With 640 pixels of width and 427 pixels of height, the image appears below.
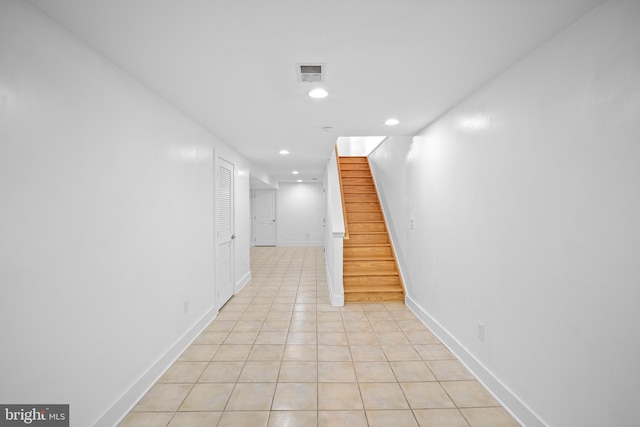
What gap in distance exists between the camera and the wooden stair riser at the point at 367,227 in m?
5.08

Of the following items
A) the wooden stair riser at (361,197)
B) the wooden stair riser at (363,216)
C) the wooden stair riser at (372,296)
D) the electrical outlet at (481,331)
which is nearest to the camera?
the electrical outlet at (481,331)

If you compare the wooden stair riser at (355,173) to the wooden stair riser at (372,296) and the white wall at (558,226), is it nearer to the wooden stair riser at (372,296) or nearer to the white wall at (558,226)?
the wooden stair riser at (372,296)

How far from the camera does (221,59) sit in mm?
1682

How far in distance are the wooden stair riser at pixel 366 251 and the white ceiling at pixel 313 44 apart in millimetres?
2651

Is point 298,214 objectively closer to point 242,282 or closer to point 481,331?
point 242,282

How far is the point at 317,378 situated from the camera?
86.4 inches

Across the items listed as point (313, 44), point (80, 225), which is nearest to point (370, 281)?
point (313, 44)

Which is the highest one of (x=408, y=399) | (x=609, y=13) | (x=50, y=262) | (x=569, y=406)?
(x=609, y=13)

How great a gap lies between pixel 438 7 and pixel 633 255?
1381 millimetres

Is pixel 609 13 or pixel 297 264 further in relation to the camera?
pixel 297 264

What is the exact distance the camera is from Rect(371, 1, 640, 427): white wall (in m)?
1.17

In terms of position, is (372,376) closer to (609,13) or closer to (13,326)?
(13,326)

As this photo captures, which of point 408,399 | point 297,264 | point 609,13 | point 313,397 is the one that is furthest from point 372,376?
point 297,264

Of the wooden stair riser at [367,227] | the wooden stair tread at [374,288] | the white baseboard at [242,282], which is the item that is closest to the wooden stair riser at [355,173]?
the wooden stair riser at [367,227]
